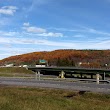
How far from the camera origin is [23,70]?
17238 centimetres

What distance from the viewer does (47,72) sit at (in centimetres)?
17438

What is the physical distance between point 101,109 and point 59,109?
12.7 ft

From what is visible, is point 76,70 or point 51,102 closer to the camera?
point 51,102

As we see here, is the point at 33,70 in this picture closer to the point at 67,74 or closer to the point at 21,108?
the point at 67,74

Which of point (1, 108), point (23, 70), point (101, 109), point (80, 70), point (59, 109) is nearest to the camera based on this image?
point (1, 108)

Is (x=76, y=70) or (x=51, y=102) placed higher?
(x=76, y=70)

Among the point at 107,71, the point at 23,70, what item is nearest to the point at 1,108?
the point at 107,71

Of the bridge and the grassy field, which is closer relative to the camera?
the grassy field

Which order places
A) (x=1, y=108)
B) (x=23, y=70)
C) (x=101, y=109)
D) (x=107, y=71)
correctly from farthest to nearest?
1. (x=23, y=70)
2. (x=107, y=71)
3. (x=101, y=109)
4. (x=1, y=108)

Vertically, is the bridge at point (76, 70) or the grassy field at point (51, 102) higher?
the bridge at point (76, 70)

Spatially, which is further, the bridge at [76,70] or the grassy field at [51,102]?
the bridge at [76,70]

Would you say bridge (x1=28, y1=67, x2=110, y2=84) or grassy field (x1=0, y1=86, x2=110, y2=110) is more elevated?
bridge (x1=28, y1=67, x2=110, y2=84)

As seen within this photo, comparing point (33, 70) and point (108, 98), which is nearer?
point (108, 98)

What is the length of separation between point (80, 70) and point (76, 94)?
103 meters
